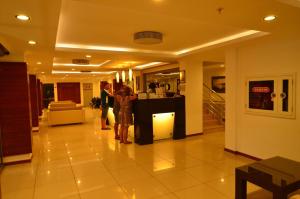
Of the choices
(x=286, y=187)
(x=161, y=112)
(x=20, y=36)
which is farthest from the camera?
(x=161, y=112)

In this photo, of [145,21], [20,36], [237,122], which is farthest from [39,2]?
[237,122]

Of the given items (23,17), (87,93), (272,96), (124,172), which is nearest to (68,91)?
(87,93)

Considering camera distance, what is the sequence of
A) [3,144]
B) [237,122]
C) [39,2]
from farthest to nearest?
1. [237,122]
2. [3,144]
3. [39,2]

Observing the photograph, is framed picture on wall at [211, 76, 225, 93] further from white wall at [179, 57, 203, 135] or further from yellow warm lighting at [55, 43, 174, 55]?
yellow warm lighting at [55, 43, 174, 55]

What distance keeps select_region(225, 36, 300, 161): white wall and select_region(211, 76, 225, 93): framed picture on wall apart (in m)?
4.93

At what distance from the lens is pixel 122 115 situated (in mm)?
5270

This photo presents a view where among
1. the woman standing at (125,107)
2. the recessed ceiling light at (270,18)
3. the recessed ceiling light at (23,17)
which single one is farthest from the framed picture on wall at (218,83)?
the recessed ceiling light at (23,17)

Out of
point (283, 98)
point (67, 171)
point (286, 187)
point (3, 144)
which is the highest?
point (283, 98)

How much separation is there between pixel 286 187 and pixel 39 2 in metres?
2.72

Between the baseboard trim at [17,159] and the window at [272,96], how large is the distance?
485 cm

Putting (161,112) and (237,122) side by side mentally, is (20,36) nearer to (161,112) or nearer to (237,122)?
(161,112)

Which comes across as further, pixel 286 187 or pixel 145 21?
pixel 145 21

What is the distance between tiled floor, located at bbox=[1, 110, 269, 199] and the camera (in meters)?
2.92

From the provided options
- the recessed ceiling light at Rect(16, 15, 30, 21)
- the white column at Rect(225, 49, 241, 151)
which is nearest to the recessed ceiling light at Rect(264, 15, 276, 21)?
the white column at Rect(225, 49, 241, 151)
